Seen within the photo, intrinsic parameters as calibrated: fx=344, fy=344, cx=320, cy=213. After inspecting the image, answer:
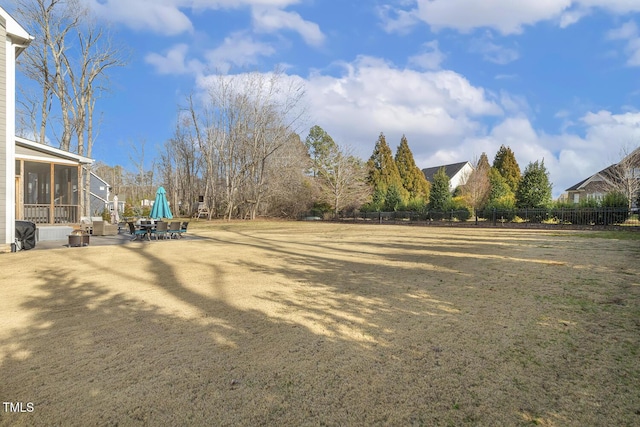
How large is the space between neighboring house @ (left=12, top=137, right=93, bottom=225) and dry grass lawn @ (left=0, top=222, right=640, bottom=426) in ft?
31.2

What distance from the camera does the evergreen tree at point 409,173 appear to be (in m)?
43.6

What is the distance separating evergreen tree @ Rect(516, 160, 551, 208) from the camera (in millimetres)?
21094

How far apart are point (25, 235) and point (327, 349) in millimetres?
11580

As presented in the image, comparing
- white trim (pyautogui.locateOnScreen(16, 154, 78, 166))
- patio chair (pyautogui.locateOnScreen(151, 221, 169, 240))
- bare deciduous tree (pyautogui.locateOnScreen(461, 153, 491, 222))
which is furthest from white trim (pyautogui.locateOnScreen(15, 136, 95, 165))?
bare deciduous tree (pyautogui.locateOnScreen(461, 153, 491, 222))

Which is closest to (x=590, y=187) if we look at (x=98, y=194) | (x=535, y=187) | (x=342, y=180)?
(x=535, y=187)

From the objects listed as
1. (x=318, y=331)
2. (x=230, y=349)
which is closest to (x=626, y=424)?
(x=318, y=331)

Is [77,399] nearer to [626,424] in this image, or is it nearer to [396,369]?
[396,369]

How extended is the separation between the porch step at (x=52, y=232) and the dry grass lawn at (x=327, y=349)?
27.5 feet

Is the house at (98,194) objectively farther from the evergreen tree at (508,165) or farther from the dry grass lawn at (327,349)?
the evergreen tree at (508,165)

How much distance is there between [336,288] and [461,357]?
2.65 meters

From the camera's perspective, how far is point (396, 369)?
8.82ft

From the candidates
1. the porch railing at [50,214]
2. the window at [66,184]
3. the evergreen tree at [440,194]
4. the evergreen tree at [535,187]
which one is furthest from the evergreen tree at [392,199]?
the porch railing at [50,214]

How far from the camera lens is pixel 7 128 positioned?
32.9 feet

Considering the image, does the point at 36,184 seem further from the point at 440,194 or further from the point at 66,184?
the point at 440,194
